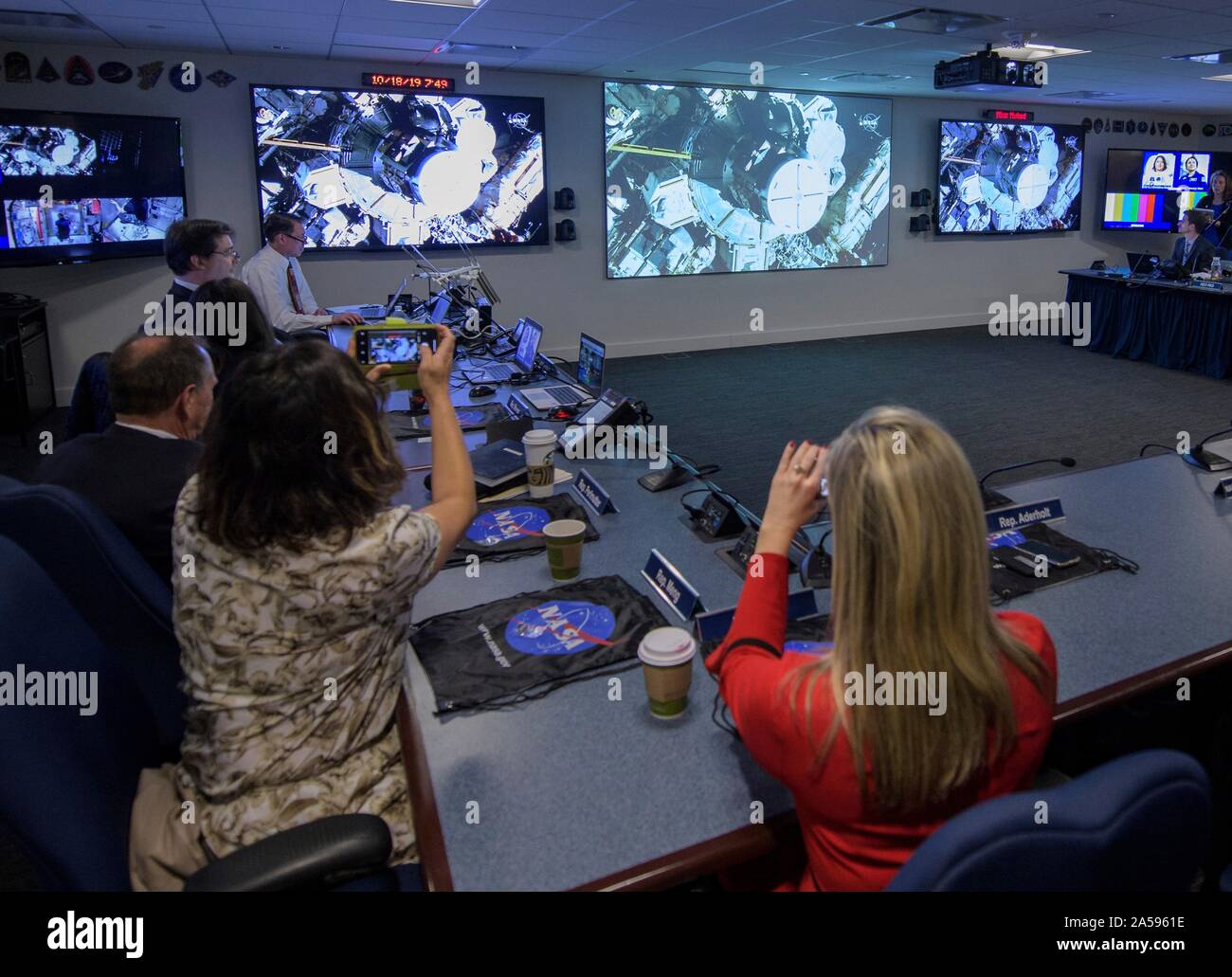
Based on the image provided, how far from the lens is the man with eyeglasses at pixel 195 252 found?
12.0 feet

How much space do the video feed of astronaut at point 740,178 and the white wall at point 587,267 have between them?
17 cm

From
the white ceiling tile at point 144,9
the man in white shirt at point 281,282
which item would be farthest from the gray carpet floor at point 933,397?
the white ceiling tile at point 144,9

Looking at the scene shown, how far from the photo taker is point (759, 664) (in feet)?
3.63

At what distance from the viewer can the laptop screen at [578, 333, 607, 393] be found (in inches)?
127

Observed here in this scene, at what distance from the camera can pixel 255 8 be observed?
4582mm

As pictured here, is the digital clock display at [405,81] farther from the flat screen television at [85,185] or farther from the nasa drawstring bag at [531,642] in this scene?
the nasa drawstring bag at [531,642]

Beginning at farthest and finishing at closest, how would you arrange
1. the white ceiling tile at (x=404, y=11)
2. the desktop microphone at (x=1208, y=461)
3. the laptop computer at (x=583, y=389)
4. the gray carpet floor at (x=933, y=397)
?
1. the gray carpet floor at (x=933, y=397)
2. the white ceiling tile at (x=404, y=11)
3. the laptop computer at (x=583, y=389)
4. the desktop microphone at (x=1208, y=461)

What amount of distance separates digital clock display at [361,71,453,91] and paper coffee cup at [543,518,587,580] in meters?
5.80

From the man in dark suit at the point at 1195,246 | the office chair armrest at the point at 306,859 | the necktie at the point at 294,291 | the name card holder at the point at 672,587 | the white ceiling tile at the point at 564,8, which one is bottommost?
the office chair armrest at the point at 306,859

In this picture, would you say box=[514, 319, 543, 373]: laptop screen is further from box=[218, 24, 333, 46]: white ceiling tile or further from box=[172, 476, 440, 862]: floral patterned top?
box=[218, 24, 333, 46]: white ceiling tile

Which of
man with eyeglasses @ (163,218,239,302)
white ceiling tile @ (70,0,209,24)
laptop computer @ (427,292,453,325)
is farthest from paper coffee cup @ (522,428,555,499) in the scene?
white ceiling tile @ (70,0,209,24)

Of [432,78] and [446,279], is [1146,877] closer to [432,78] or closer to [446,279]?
[446,279]
